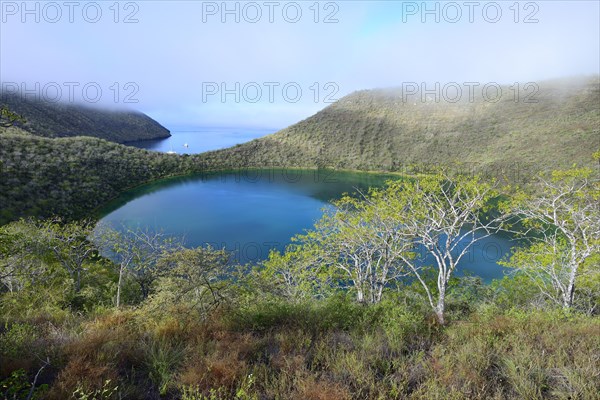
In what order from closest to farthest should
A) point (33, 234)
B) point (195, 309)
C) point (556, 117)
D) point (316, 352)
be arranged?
point (316, 352)
point (195, 309)
point (33, 234)
point (556, 117)

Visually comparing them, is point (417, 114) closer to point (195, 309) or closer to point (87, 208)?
point (87, 208)

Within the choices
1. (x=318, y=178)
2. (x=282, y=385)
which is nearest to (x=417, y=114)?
(x=318, y=178)

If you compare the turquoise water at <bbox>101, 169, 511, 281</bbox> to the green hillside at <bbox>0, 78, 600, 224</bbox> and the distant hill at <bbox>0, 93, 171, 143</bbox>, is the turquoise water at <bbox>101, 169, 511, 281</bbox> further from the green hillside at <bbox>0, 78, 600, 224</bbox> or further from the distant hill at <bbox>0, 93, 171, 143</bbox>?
the distant hill at <bbox>0, 93, 171, 143</bbox>

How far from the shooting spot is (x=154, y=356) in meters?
4.52

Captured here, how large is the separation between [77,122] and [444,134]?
387ft

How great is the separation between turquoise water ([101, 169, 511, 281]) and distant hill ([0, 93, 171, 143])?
58.1 feet

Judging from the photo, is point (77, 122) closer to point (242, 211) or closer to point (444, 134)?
point (242, 211)

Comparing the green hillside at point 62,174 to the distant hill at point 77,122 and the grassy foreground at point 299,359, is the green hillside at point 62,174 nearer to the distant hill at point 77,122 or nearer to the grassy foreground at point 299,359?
the distant hill at point 77,122

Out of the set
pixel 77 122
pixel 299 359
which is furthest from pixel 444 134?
pixel 77 122

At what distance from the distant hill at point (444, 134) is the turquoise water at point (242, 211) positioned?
16.1 metres

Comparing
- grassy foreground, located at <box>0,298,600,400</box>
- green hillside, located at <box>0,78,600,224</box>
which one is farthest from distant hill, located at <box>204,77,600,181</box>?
grassy foreground, located at <box>0,298,600,400</box>

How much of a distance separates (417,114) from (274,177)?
57.0 meters

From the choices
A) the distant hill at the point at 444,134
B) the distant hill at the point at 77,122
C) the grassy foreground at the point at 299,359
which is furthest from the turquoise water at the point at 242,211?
the grassy foreground at the point at 299,359

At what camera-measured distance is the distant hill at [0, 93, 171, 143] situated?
70.7 meters
